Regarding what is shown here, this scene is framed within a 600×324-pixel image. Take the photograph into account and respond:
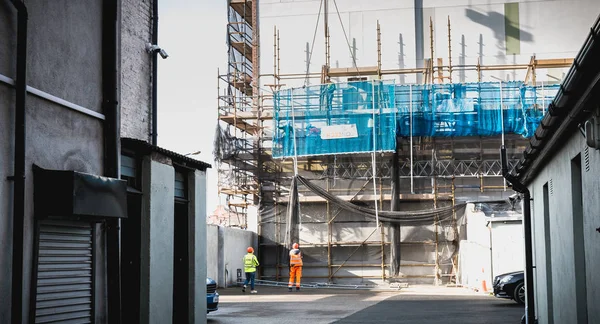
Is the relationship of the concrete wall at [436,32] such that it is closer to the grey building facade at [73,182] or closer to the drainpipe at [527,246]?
the drainpipe at [527,246]

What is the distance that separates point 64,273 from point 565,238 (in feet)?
21.2

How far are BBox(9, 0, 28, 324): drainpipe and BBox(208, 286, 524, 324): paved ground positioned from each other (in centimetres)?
976

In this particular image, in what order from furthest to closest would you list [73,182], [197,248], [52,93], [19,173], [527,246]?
[527,246] < [197,248] < [52,93] < [73,182] < [19,173]

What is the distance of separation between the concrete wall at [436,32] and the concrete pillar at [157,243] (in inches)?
1159

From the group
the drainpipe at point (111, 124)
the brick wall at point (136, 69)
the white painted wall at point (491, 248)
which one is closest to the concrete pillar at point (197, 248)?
the brick wall at point (136, 69)

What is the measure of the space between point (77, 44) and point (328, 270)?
28.8m

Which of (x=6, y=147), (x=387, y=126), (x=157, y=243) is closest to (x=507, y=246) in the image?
(x=387, y=126)

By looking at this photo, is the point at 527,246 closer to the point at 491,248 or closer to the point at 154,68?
the point at 154,68

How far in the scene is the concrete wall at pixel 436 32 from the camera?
4191 centimetres

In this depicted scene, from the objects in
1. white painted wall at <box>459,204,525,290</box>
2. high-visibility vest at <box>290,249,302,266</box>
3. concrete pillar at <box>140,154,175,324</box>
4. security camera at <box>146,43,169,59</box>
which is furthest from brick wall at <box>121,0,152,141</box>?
high-visibility vest at <box>290,249,302,266</box>

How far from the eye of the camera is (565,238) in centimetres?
1130

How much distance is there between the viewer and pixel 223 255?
33.1m

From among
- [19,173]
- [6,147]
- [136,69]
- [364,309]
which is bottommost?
[364,309]

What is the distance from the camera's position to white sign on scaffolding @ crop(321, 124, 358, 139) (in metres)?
36.9
